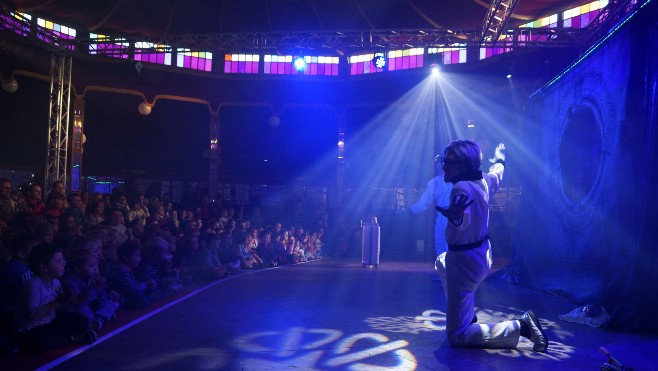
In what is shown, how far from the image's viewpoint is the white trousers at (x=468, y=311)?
4539mm

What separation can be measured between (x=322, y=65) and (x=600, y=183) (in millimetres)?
16043

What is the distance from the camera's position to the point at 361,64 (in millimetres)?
22375

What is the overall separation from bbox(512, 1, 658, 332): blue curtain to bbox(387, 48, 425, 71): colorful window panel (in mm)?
10591

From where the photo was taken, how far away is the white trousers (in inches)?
179

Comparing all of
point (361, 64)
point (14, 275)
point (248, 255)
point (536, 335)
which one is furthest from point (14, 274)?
point (361, 64)

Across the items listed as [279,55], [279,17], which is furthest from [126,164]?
[279,17]

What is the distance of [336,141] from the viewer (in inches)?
935

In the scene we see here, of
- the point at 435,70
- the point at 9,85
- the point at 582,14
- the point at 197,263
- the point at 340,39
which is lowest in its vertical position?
the point at 197,263

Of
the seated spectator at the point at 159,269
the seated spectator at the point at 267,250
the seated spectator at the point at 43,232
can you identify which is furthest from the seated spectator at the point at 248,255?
the seated spectator at the point at 43,232

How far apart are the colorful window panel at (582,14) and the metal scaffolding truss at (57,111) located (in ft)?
47.0

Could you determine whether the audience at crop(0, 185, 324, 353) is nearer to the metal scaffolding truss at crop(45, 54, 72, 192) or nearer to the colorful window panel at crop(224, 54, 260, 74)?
the metal scaffolding truss at crop(45, 54, 72, 192)

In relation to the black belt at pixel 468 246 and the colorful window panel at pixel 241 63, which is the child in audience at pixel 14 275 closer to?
the black belt at pixel 468 246

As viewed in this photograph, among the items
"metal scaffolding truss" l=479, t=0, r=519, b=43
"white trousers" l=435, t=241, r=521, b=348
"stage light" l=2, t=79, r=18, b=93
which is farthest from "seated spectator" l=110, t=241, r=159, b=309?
"stage light" l=2, t=79, r=18, b=93

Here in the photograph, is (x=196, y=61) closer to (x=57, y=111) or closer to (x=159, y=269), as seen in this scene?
(x=57, y=111)
